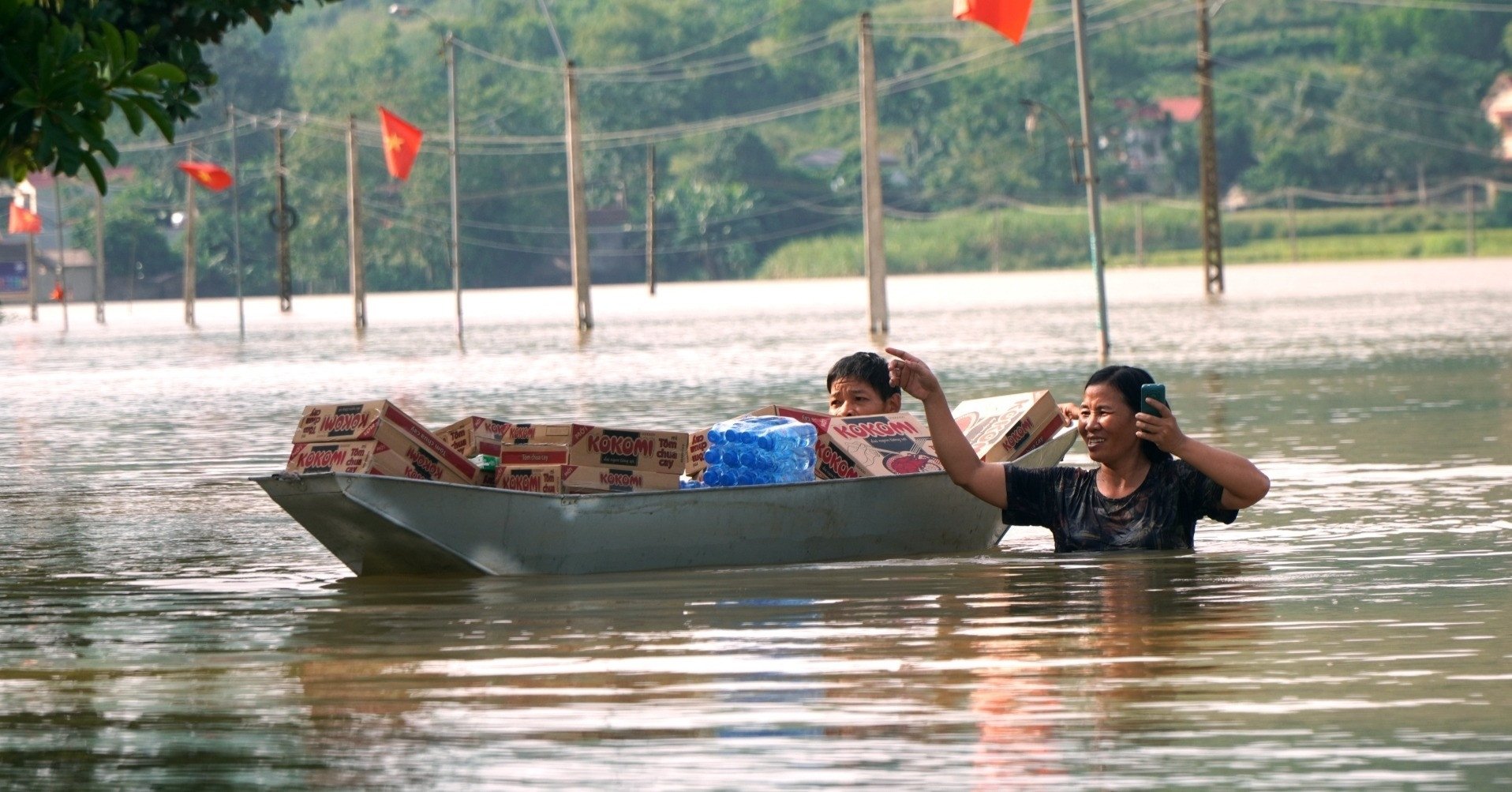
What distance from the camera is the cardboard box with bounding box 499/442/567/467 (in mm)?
12438

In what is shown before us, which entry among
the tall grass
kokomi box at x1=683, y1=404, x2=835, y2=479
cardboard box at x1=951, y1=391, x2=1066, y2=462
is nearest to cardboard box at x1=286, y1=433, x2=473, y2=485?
kokomi box at x1=683, y1=404, x2=835, y2=479

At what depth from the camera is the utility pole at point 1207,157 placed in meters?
64.0

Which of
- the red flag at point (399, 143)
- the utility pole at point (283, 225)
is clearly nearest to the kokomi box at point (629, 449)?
the red flag at point (399, 143)

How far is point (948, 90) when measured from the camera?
171250 mm

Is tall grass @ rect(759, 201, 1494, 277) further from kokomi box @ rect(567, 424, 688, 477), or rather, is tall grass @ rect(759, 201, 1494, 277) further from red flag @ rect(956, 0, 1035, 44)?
kokomi box @ rect(567, 424, 688, 477)

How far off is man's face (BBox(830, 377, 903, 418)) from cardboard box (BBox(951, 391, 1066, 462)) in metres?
0.40

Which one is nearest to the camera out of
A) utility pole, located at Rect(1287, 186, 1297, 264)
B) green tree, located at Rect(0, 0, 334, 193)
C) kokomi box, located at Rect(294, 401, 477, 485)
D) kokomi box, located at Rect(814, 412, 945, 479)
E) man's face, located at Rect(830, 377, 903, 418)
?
green tree, located at Rect(0, 0, 334, 193)

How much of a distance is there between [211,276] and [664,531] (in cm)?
14424

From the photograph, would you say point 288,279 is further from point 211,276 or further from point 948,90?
point 948,90

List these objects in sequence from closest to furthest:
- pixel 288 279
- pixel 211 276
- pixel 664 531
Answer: pixel 664 531, pixel 288 279, pixel 211 276

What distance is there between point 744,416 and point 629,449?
1.92 ft

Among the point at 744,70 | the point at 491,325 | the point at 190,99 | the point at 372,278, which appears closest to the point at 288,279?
the point at 491,325

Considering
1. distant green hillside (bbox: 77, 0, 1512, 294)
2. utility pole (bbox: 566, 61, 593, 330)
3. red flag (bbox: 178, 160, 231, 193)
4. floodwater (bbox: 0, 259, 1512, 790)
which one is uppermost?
distant green hillside (bbox: 77, 0, 1512, 294)

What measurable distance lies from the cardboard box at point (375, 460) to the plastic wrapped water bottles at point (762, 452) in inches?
50.4
